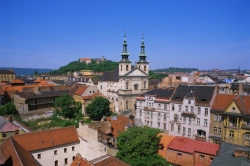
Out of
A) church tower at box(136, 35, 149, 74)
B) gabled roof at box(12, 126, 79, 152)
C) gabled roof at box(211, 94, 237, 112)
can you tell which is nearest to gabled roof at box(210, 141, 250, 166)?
gabled roof at box(211, 94, 237, 112)

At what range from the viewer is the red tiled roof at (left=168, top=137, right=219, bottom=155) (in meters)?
33.0

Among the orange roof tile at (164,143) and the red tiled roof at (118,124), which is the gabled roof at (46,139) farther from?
the orange roof tile at (164,143)

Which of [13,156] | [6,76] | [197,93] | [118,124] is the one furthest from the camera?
[6,76]

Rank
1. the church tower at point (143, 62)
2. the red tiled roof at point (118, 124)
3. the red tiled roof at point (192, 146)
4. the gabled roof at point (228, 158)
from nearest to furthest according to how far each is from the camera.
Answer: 1. the gabled roof at point (228, 158)
2. the red tiled roof at point (192, 146)
3. the red tiled roof at point (118, 124)
4. the church tower at point (143, 62)

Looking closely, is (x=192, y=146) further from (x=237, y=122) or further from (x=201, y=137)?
(x=201, y=137)

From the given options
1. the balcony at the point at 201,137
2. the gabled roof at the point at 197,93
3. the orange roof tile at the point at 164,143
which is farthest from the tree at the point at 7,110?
the balcony at the point at 201,137

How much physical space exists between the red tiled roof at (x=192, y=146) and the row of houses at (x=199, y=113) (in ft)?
37.7

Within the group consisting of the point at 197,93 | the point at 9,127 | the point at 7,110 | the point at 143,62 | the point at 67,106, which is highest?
the point at 143,62

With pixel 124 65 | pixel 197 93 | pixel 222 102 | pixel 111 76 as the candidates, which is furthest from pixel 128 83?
pixel 222 102

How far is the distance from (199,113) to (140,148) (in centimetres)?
2292

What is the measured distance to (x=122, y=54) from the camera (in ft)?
246

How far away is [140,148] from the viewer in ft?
99.2

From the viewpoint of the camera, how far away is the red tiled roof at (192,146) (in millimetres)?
33041

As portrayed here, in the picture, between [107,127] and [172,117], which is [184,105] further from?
[107,127]
